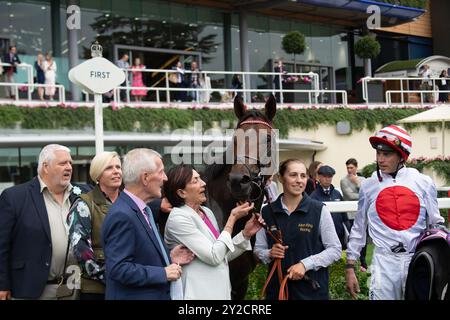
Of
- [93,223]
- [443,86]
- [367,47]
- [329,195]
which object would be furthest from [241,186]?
[443,86]

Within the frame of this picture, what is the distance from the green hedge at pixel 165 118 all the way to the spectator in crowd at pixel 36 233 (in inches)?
365

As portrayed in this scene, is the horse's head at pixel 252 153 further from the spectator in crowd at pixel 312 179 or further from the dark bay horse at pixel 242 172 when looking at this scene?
the spectator in crowd at pixel 312 179

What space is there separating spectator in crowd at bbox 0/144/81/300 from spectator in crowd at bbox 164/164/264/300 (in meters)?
0.76

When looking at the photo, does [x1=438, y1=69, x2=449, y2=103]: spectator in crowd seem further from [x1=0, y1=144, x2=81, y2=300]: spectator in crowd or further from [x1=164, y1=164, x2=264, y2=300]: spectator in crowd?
[x1=0, y1=144, x2=81, y2=300]: spectator in crowd

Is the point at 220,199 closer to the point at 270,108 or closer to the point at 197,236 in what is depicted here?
the point at 270,108

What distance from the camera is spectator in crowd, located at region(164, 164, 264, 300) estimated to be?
3285 mm

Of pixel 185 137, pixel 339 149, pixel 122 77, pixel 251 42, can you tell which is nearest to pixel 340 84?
pixel 251 42

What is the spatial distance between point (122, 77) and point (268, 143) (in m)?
1.84

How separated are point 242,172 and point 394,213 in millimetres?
1002

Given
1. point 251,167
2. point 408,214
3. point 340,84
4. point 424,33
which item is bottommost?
point 408,214

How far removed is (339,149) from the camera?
59.8 feet

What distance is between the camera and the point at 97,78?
5.52 m

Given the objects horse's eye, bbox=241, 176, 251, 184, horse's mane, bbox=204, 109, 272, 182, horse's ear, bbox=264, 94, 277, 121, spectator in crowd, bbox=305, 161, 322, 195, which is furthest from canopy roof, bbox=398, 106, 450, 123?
horse's eye, bbox=241, 176, 251, 184
